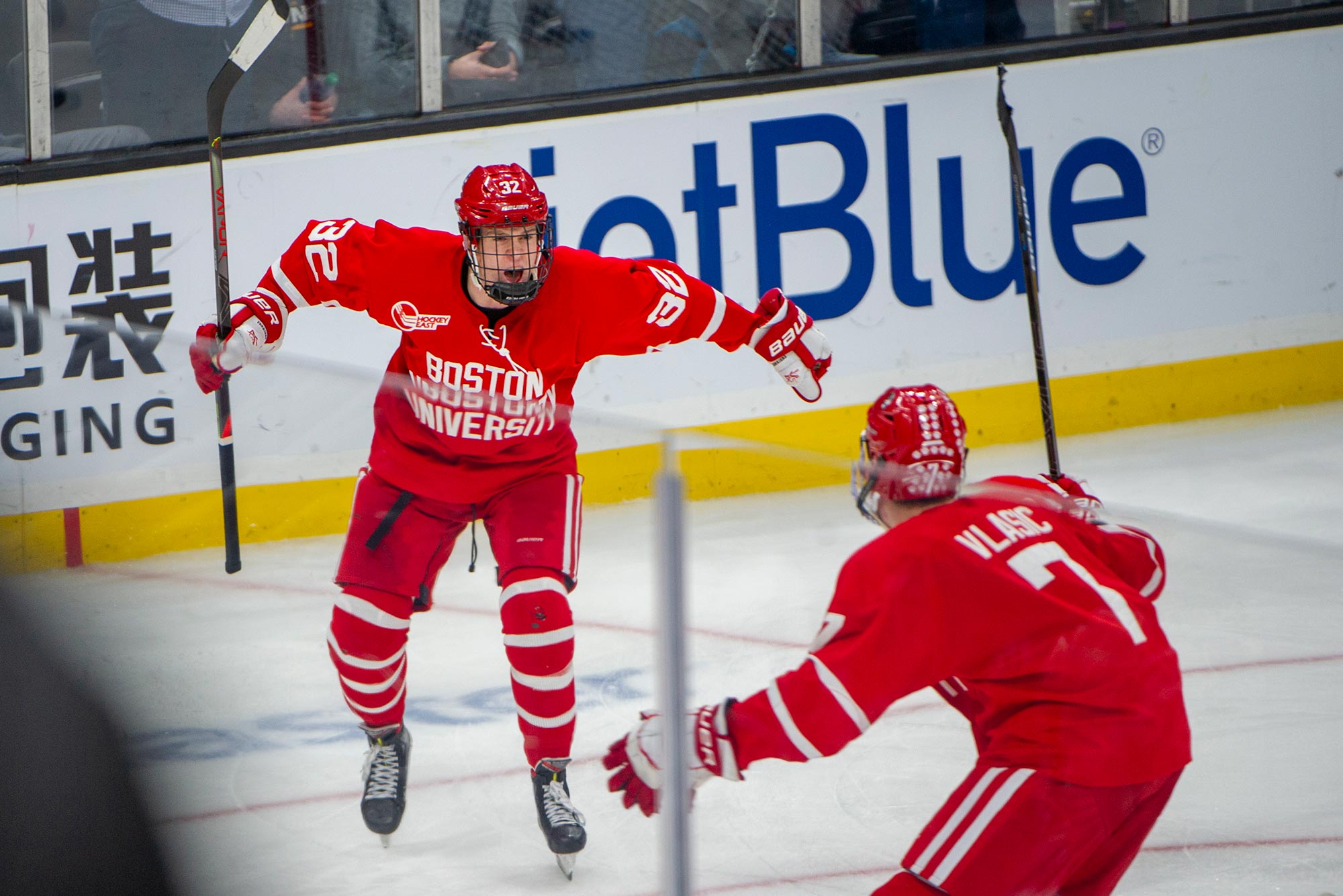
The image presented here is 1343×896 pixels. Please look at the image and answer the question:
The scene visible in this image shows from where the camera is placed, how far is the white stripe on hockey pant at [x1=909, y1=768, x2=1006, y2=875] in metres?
1.48

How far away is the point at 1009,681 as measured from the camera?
1.50 metres

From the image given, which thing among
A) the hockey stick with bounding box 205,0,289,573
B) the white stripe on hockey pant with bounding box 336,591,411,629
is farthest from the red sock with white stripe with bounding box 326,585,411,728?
the hockey stick with bounding box 205,0,289,573

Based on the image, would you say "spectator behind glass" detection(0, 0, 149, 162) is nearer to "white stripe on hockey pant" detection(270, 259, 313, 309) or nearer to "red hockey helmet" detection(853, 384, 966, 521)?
"white stripe on hockey pant" detection(270, 259, 313, 309)

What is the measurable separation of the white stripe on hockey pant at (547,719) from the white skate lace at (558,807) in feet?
0.19

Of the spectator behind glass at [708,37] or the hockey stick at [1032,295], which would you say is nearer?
the hockey stick at [1032,295]

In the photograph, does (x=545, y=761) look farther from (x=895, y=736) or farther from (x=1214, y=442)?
(x=1214, y=442)

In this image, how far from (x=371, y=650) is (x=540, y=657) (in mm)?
178

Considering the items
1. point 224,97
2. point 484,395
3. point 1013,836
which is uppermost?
point 224,97

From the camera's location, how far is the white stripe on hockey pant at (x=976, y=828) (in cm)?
148

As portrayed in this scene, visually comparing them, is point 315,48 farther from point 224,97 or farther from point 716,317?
point 716,317

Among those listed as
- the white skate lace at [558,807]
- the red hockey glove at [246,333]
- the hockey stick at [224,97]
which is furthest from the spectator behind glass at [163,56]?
the white skate lace at [558,807]

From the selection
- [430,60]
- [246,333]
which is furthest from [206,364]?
[430,60]

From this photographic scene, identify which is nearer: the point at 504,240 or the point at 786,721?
the point at 786,721

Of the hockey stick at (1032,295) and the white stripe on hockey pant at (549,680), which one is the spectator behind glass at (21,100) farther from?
the white stripe on hockey pant at (549,680)
